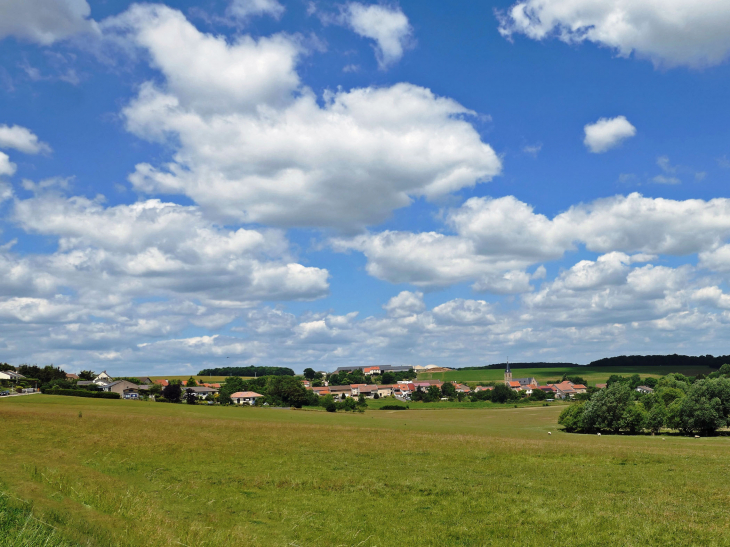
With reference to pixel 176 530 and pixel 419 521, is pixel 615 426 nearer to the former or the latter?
pixel 419 521

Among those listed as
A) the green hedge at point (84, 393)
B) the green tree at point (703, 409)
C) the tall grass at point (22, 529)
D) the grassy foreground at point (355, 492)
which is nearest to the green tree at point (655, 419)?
the green tree at point (703, 409)

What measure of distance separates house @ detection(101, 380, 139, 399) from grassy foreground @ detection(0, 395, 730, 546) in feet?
498

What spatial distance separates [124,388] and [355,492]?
186 metres

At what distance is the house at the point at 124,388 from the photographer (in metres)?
179

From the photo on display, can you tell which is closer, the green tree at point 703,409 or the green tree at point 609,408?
the green tree at point 703,409

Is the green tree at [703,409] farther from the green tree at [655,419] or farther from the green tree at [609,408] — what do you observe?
the green tree at [609,408]

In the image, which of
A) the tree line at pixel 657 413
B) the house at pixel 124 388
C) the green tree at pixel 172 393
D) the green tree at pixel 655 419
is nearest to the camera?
the tree line at pixel 657 413

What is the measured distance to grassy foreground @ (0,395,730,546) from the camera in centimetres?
1719

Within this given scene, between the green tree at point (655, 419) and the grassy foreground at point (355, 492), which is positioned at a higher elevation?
the grassy foreground at point (355, 492)

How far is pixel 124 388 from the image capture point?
608 ft

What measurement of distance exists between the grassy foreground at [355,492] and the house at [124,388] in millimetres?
151939

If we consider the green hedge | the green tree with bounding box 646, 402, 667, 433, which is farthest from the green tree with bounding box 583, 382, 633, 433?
the green hedge

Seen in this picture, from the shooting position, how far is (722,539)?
52.8 ft

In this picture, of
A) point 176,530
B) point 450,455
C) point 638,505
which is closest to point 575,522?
point 638,505
